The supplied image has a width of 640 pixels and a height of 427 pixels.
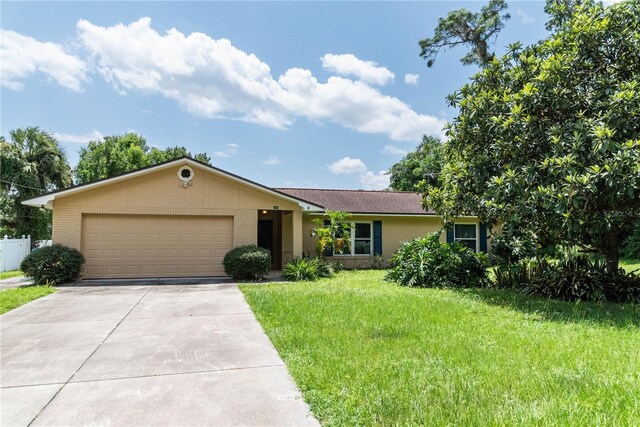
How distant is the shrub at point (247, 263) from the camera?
41.1ft

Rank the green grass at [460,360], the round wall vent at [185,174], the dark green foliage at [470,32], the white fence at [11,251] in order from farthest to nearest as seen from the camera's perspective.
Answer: the dark green foliage at [470,32], the white fence at [11,251], the round wall vent at [185,174], the green grass at [460,360]

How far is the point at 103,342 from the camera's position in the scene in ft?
18.2

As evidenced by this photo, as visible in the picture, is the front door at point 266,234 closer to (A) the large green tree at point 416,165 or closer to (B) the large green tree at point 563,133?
(B) the large green tree at point 563,133

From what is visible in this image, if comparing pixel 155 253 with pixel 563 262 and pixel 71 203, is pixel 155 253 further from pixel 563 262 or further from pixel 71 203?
pixel 563 262

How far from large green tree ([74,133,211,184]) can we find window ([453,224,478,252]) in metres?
25.0

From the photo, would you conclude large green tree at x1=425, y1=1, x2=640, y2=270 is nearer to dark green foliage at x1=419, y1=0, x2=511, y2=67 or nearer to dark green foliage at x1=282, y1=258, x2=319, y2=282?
dark green foliage at x1=282, y1=258, x2=319, y2=282

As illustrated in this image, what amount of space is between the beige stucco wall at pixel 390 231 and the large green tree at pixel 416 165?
52.7ft

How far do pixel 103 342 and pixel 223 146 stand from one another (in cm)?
2180

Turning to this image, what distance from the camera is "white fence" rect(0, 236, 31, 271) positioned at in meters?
15.6

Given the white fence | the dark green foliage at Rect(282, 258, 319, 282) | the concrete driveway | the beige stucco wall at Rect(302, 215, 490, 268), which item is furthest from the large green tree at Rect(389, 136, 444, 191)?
the concrete driveway

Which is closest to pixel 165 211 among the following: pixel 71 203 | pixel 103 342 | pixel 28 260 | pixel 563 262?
pixel 71 203

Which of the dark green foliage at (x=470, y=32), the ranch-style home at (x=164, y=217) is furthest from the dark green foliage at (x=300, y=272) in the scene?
the dark green foliage at (x=470, y=32)

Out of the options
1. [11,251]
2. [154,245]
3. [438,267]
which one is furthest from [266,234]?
[11,251]

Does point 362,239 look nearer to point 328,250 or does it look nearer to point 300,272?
point 328,250
